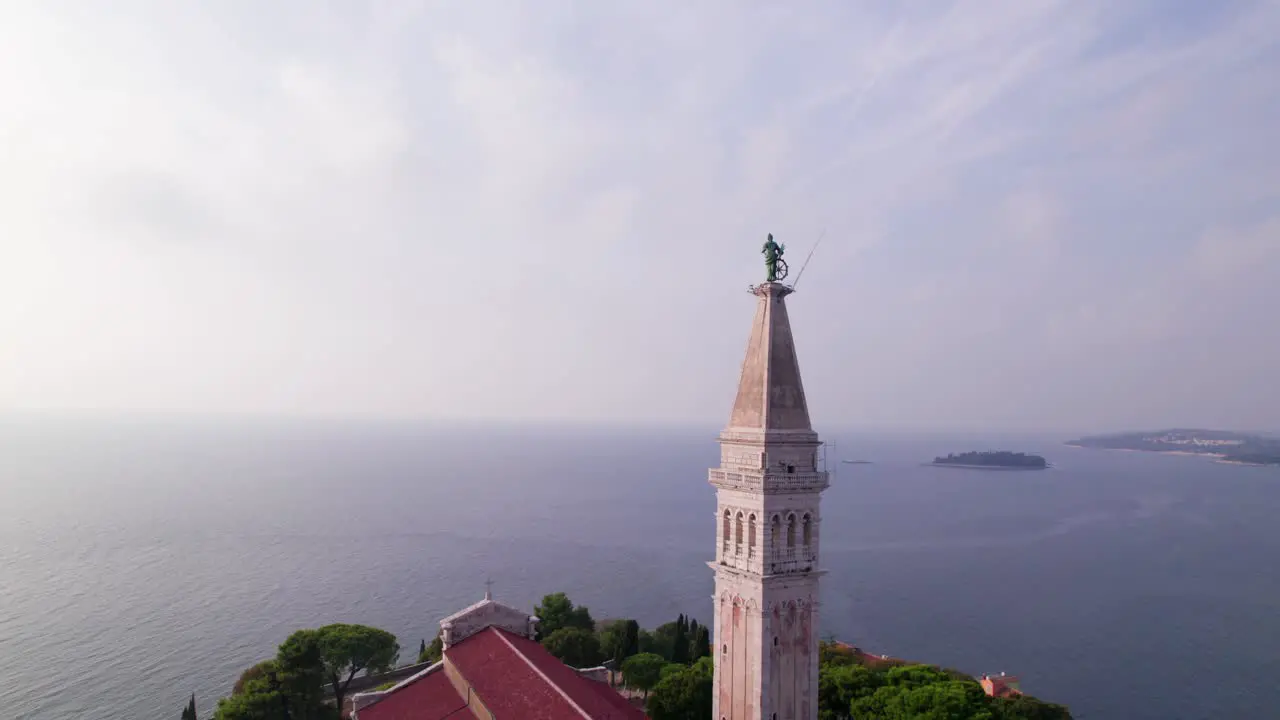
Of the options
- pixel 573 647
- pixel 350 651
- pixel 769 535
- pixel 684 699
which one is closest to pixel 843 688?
pixel 684 699

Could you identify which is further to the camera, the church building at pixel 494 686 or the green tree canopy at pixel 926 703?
the green tree canopy at pixel 926 703

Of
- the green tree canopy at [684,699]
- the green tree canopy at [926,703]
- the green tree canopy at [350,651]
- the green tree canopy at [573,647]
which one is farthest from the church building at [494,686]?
the green tree canopy at [926,703]

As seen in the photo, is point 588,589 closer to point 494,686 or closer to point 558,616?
point 558,616

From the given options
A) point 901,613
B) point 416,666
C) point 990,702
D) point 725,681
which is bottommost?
point 901,613

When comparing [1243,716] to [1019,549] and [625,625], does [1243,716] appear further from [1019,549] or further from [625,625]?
[1019,549]

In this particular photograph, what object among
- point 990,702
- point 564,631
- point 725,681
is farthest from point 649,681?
point 725,681

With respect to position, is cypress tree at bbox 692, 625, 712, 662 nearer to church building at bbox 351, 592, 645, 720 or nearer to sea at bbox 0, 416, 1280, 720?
church building at bbox 351, 592, 645, 720

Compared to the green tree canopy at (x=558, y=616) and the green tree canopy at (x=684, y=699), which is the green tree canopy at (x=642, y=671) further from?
the green tree canopy at (x=558, y=616)
